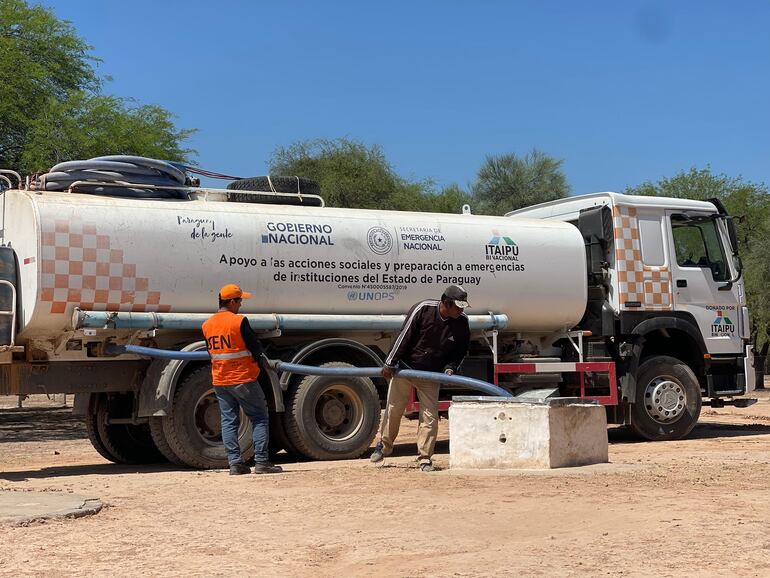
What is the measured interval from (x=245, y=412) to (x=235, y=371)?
0.47 m

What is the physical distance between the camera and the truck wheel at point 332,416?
12156mm

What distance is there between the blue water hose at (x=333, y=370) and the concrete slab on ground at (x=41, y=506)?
2.52 meters

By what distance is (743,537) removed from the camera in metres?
6.51

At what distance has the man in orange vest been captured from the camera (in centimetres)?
1080

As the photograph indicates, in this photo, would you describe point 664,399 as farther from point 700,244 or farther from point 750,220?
point 750,220

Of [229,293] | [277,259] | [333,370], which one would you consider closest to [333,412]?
[333,370]

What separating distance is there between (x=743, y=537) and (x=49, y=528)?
14.2 ft

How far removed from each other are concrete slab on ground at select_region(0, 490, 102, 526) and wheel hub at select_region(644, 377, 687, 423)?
840 centimetres

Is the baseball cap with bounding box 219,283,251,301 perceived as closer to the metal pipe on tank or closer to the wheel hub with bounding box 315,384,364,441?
the metal pipe on tank

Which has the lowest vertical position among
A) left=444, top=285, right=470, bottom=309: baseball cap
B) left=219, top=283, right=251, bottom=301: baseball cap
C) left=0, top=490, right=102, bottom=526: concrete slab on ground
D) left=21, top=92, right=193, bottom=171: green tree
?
left=0, top=490, right=102, bottom=526: concrete slab on ground

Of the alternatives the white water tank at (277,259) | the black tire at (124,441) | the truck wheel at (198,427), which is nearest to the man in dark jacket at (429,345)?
the truck wheel at (198,427)

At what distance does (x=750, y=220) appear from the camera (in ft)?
138

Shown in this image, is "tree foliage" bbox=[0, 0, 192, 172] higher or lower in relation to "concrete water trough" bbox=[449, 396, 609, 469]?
higher

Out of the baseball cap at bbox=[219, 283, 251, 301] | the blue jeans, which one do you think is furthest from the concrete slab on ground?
the baseball cap at bbox=[219, 283, 251, 301]
